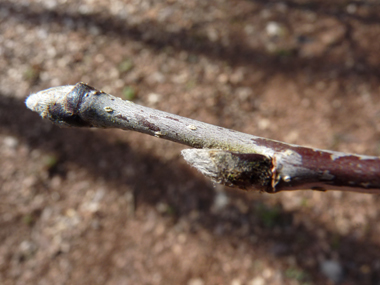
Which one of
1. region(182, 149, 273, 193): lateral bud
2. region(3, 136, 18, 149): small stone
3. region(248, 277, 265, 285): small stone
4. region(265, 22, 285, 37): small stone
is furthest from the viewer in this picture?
region(265, 22, 285, 37): small stone

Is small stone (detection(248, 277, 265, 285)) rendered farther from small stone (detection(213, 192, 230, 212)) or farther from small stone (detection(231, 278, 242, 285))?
small stone (detection(213, 192, 230, 212))

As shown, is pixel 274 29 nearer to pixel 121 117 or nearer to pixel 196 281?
pixel 196 281

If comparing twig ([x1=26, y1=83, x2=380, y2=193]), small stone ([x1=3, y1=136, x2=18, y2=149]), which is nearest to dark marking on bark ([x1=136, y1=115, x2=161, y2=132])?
twig ([x1=26, y1=83, x2=380, y2=193])

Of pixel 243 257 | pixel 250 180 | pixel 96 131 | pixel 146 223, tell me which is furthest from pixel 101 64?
pixel 250 180

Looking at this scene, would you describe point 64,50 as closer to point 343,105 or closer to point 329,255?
point 343,105

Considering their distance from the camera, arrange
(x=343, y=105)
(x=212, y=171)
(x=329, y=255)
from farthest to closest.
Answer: (x=343, y=105)
(x=329, y=255)
(x=212, y=171)
